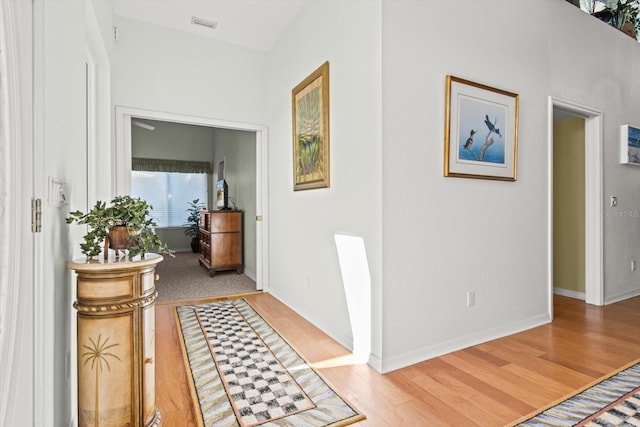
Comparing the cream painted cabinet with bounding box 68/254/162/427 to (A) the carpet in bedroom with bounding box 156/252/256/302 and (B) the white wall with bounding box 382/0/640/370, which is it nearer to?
(B) the white wall with bounding box 382/0/640/370

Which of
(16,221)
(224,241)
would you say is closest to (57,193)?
(16,221)

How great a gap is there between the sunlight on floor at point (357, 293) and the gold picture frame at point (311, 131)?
24.8 inches

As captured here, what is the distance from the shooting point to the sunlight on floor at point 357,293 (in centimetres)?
232

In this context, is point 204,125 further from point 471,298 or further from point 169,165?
point 169,165

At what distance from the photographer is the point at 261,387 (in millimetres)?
1974

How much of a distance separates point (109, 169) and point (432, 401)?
127 inches

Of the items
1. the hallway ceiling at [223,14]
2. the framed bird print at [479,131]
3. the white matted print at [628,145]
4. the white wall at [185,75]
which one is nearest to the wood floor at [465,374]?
the framed bird print at [479,131]

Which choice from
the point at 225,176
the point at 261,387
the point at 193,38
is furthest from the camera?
the point at 225,176

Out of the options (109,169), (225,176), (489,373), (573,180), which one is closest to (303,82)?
(109,169)

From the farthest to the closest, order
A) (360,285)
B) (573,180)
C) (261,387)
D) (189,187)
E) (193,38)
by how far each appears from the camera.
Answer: (189,187) < (573,180) < (193,38) < (360,285) < (261,387)

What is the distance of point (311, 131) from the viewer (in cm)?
309

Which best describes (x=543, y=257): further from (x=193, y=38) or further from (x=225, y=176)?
(x=225, y=176)

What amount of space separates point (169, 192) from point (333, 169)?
6580mm

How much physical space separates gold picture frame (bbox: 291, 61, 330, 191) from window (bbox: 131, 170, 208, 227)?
18.7ft
